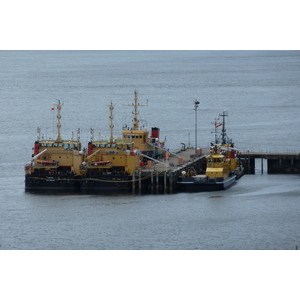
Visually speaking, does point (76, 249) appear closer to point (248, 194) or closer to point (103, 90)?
point (248, 194)

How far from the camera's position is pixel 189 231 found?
66.8 metres

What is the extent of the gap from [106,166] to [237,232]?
62.8ft

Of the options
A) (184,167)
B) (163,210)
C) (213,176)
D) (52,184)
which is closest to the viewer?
(163,210)

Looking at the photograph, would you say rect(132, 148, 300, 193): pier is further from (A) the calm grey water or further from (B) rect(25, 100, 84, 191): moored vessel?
(B) rect(25, 100, 84, 191): moored vessel

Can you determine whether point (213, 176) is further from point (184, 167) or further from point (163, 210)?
point (163, 210)

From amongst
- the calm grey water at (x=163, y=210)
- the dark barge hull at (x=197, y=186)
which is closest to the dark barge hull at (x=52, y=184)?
the calm grey water at (x=163, y=210)

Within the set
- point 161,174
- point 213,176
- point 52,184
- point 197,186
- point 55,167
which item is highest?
point 55,167

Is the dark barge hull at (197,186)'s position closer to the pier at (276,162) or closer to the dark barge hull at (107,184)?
the dark barge hull at (107,184)

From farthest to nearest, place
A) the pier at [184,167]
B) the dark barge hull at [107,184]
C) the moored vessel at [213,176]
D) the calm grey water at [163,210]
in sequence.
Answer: the moored vessel at [213,176], the pier at [184,167], the dark barge hull at [107,184], the calm grey water at [163,210]

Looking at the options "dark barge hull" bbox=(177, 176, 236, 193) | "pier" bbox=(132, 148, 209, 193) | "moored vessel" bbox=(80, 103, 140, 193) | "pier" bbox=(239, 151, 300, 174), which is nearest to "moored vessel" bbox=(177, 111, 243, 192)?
"dark barge hull" bbox=(177, 176, 236, 193)

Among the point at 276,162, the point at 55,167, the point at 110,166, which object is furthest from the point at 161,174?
the point at 276,162

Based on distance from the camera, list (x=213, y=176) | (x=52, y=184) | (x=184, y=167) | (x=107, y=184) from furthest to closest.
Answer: (x=184, y=167)
(x=213, y=176)
(x=52, y=184)
(x=107, y=184)

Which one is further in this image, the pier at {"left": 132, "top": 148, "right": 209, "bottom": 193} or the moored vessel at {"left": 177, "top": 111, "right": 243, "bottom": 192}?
the moored vessel at {"left": 177, "top": 111, "right": 243, "bottom": 192}

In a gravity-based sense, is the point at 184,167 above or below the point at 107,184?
above
